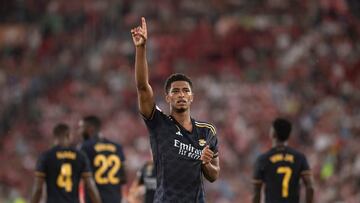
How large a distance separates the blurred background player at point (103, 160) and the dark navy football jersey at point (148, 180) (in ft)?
0.98

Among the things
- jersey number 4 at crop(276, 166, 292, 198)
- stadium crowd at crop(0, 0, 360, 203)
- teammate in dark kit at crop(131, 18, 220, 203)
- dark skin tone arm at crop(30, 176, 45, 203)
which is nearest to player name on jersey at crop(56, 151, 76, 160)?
dark skin tone arm at crop(30, 176, 45, 203)

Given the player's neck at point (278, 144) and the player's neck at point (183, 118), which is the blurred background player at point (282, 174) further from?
the player's neck at point (183, 118)

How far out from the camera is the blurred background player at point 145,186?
1350cm

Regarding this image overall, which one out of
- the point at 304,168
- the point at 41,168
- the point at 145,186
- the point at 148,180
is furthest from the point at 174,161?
the point at 145,186

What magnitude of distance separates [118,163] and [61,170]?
1556 mm

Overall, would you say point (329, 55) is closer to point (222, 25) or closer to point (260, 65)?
point (260, 65)

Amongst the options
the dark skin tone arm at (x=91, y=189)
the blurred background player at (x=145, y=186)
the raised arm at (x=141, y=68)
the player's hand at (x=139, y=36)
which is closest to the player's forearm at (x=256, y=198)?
the dark skin tone arm at (x=91, y=189)

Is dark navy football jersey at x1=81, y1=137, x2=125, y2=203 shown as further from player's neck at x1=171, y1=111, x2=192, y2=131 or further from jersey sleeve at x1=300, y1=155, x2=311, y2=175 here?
player's neck at x1=171, y1=111, x2=192, y2=131

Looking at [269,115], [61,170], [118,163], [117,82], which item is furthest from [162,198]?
[117,82]

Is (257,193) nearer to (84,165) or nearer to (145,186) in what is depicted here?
(84,165)

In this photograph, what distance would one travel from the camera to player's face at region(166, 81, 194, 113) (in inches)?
320

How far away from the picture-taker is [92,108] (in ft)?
79.2

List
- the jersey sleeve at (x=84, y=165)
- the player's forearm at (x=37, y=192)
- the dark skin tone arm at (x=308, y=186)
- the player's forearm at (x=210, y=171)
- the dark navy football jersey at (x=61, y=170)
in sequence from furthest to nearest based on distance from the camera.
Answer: the jersey sleeve at (x=84, y=165), the dark navy football jersey at (x=61, y=170), the player's forearm at (x=37, y=192), the dark skin tone arm at (x=308, y=186), the player's forearm at (x=210, y=171)

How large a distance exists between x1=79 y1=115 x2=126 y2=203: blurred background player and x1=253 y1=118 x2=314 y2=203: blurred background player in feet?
9.03
